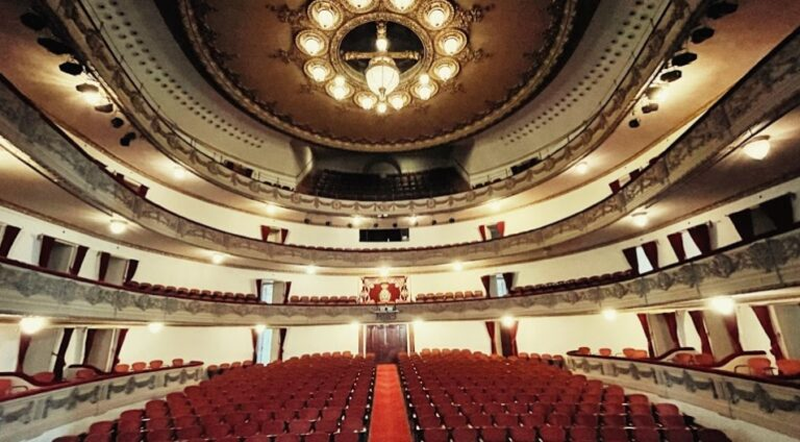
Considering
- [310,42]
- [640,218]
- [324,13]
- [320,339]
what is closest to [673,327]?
[640,218]

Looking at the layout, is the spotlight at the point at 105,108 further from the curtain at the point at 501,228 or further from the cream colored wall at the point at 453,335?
the curtain at the point at 501,228

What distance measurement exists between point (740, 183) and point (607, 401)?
544 centimetres

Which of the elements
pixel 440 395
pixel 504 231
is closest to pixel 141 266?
pixel 440 395

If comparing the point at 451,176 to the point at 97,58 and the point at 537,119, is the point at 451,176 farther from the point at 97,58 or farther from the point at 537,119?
→ the point at 97,58

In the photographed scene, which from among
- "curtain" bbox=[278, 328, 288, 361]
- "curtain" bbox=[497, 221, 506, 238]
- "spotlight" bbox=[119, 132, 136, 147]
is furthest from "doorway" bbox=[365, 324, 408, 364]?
"spotlight" bbox=[119, 132, 136, 147]

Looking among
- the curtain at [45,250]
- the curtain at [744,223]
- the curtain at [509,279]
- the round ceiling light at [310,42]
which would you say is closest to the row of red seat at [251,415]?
the curtain at [45,250]

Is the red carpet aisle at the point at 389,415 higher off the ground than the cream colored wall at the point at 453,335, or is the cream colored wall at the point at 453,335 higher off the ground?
the cream colored wall at the point at 453,335

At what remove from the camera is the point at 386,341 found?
54.3ft

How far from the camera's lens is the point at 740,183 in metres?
7.46

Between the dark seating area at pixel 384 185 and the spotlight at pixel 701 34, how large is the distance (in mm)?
12777

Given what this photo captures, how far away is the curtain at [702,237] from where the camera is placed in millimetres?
8680

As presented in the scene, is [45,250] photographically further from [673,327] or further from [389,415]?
[673,327]

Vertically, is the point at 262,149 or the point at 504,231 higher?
the point at 262,149

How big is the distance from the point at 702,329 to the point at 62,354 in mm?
→ 15265
